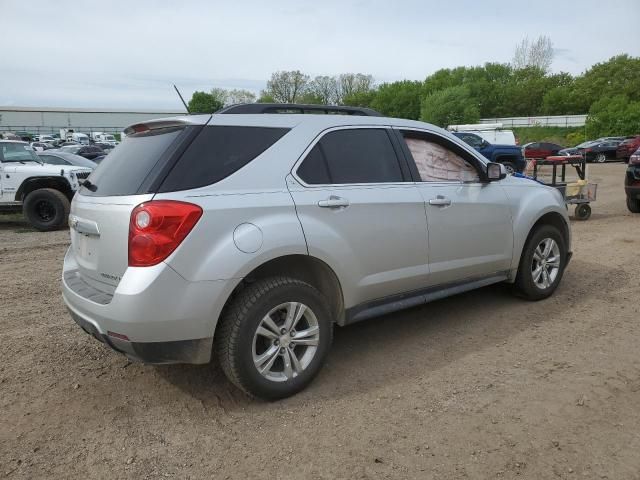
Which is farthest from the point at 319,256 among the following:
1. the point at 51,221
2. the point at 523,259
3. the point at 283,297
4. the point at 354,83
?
→ the point at 354,83

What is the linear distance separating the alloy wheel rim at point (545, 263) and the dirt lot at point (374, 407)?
307 millimetres

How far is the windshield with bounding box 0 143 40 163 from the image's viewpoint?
10.5 metres

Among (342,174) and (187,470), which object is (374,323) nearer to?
(342,174)

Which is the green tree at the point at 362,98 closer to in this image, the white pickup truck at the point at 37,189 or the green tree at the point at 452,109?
the green tree at the point at 452,109

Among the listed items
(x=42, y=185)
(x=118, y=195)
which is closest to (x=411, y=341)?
(x=118, y=195)

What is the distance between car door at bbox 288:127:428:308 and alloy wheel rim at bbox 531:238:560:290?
1.60 meters

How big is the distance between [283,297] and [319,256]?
1.17 ft

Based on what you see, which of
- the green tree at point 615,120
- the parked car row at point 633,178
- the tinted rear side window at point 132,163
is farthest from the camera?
the green tree at point 615,120

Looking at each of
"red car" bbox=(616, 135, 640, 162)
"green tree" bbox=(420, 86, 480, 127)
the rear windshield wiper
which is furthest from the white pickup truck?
"green tree" bbox=(420, 86, 480, 127)

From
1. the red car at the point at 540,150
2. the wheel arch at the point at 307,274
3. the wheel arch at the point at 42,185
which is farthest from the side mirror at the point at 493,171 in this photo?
the red car at the point at 540,150

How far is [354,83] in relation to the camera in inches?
4114

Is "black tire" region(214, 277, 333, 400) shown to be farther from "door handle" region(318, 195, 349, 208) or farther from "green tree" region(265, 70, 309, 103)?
"green tree" region(265, 70, 309, 103)

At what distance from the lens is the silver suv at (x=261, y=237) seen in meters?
2.81

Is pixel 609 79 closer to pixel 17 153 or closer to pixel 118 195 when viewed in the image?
pixel 17 153
